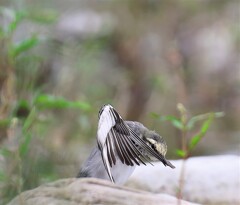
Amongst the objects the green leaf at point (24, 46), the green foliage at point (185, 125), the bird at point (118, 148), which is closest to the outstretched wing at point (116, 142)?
the bird at point (118, 148)

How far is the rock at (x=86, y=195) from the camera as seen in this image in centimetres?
195

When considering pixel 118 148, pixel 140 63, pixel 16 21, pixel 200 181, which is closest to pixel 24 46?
pixel 16 21

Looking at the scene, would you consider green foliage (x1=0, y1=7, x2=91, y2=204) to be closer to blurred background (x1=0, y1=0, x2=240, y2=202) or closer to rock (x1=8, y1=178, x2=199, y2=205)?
rock (x1=8, y1=178, x2=199, y2=205)

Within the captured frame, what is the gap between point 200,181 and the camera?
2.92 m

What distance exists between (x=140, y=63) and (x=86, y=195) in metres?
4.85

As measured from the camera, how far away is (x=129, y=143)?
2.25 meters

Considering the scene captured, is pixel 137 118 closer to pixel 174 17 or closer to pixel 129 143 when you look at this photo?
pixel 174 17

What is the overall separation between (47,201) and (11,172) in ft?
2.67

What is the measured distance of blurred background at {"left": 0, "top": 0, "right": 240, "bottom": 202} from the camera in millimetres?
4805

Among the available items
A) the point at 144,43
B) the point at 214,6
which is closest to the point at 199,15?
the point at 214,6

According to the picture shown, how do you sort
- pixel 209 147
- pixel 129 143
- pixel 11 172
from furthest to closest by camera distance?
pixel 209 147 → pixel 11 172 → pixel 129 143

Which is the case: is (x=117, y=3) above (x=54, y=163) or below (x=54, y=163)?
above

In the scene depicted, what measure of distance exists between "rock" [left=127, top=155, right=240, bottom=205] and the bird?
0.49 meters

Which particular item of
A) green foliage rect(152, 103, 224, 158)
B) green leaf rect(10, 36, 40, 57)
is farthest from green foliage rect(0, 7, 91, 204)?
green foliage rect(152, 103, 224, 158)
